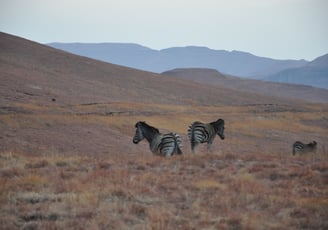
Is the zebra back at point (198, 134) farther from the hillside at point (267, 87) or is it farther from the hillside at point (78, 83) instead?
the hillside at point (267, 87)

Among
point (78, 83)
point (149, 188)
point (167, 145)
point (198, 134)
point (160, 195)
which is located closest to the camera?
point (160, 195)

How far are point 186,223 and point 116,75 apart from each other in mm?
80773

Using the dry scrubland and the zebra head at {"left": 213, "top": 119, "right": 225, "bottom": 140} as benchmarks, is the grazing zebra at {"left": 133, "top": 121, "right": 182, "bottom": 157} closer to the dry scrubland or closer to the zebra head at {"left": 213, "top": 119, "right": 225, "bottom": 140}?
the dry scrubland

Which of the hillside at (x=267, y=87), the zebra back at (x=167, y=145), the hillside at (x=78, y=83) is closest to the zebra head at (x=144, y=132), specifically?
the zebra back at (x=167, y=145)

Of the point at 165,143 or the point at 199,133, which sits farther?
the point at 199,133

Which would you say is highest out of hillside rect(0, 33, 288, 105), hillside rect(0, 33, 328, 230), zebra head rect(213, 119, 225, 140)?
hillside rect(0, 33, 288, 105)

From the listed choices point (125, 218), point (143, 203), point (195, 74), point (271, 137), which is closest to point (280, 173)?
point (143, 203)

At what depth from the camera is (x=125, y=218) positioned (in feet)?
25.5

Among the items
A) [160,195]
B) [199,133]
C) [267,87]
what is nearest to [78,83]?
[199,133]

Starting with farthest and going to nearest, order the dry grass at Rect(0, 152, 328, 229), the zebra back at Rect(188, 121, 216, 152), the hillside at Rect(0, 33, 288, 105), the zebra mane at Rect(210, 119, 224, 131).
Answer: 1. the hillside at Rect(0, 33, 288, 105)
2. the zebra mane at Rect(210, 119, 224, 131)
3. the zebra back at Rect(188, 121, 216, 152)
4. the dry grass at Rect(0, 152, 328, 229)

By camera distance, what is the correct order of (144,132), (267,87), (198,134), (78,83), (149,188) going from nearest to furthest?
1. (149,188)
2. (144,132)
3. (198,134)
4. (78,83)
5. (267,87)

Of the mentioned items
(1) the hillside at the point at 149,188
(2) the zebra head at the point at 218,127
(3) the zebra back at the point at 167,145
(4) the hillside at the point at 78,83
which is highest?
(4) the hillside at the point at 78,83

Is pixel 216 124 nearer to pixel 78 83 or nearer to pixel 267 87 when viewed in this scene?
pixel 78 83

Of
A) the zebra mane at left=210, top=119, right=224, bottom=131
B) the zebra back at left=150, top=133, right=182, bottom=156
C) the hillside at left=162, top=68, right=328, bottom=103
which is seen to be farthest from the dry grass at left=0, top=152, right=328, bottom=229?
the hillside at left=162, top=68, right=328, bottom=103
